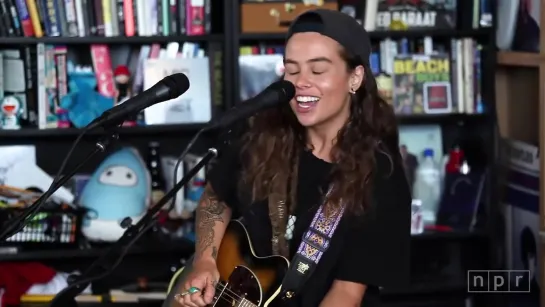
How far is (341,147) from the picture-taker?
6.70ft

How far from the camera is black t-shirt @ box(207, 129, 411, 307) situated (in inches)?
76.9

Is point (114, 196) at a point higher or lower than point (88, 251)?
higher

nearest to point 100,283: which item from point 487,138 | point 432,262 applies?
point 432,262

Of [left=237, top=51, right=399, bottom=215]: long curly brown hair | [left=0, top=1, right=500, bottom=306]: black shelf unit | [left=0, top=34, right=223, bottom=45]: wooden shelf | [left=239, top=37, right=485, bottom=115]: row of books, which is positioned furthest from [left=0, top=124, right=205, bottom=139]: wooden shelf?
[left=237, top=51, right=399, bottom=215]: long curly brown hair

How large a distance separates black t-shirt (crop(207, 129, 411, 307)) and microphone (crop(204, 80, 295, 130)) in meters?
0.33

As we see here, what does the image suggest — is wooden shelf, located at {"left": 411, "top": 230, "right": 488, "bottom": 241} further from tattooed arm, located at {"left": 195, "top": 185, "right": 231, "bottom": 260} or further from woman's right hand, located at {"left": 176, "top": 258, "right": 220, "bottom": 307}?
woman's right hand, located at {"left": 176, "top": 258, "right": 220, "bottom": 307}

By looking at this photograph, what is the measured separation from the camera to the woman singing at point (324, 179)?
77.0 inches

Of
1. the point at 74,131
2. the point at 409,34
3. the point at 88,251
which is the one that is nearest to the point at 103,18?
the point at 74,131

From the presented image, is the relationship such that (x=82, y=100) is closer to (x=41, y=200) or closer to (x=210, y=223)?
(x=210, y=223)

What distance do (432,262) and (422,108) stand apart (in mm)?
635

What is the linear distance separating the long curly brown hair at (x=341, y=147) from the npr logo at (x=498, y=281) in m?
1.27

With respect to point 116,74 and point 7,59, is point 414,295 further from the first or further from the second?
point 7,59

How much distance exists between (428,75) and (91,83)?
1.17 meters

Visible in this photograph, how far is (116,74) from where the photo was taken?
2.98 metres
